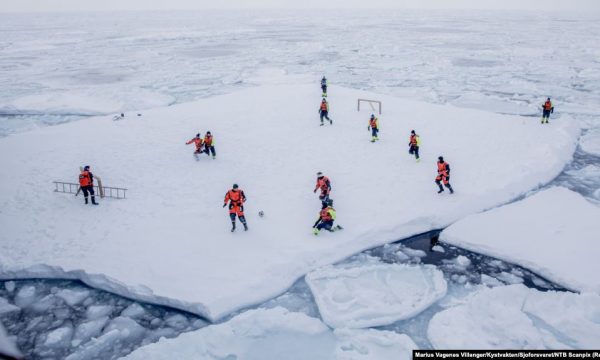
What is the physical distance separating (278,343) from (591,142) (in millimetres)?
15572

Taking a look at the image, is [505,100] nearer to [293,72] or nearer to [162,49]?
[293,72]

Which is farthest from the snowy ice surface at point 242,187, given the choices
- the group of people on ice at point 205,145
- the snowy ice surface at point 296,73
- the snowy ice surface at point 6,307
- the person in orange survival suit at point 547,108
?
the snowy ice surface at point 296,73

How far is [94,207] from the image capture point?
441 inches

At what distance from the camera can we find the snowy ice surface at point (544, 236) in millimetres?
8477

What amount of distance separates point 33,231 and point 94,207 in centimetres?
155

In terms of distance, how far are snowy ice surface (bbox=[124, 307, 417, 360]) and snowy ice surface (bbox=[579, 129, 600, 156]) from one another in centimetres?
1292

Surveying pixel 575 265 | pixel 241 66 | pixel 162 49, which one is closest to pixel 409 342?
pixel 575 265

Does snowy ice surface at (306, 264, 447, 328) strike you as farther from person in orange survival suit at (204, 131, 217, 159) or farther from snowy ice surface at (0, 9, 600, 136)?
snowy ice surface at (0, 9, 600, 136)

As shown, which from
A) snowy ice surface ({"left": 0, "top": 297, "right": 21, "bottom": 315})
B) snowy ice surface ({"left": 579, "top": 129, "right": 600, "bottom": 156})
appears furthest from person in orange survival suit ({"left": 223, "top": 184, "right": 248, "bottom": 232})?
snowy ice surface ({"left": 579, "top": 129, "right": 600, "bottom": 156})

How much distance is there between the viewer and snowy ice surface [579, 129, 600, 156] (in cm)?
1529

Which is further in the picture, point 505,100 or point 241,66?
point 241,66

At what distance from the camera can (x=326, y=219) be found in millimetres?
9531

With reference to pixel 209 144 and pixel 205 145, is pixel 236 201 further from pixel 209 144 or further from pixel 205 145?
pixel 205 145

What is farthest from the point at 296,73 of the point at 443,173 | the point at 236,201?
the point at 236,201
